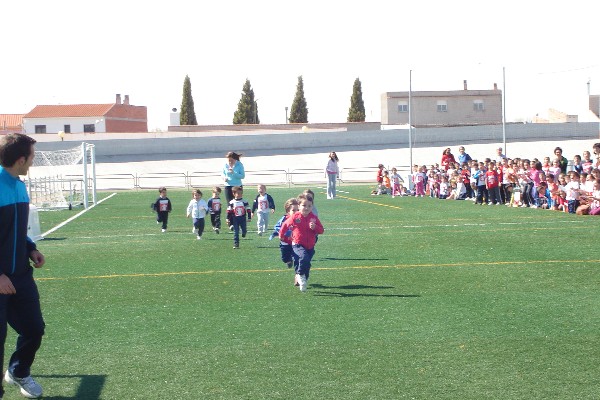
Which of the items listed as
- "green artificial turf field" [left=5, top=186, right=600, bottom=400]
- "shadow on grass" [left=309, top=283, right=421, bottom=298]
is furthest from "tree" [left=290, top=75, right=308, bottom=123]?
"shadow on grass" [left=309, top=283, right=421, bottom=298]

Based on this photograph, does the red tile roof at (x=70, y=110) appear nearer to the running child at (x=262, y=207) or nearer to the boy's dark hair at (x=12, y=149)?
the running child at (x=262, y=207)

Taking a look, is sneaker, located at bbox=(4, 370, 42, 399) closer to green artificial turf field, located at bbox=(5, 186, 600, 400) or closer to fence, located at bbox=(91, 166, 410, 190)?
green artificial turf field, located at bbox=(5, 186, 600, 400)

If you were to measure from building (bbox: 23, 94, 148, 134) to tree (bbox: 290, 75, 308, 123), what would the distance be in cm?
2079

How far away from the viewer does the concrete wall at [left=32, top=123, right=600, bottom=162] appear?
64688mm

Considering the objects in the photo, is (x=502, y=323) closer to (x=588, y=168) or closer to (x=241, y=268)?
(x=241, y=268)

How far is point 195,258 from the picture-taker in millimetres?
15023

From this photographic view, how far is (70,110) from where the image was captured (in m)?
101

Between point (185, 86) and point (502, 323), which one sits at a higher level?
point (185, 86)

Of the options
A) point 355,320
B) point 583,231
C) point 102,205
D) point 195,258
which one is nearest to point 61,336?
point 355,320

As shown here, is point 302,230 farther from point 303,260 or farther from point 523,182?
point 523,182

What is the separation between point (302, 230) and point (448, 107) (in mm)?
77392

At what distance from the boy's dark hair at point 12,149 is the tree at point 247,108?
285ft

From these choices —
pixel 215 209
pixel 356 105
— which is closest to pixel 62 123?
pixel 356 105

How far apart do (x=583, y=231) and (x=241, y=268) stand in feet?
26.5
